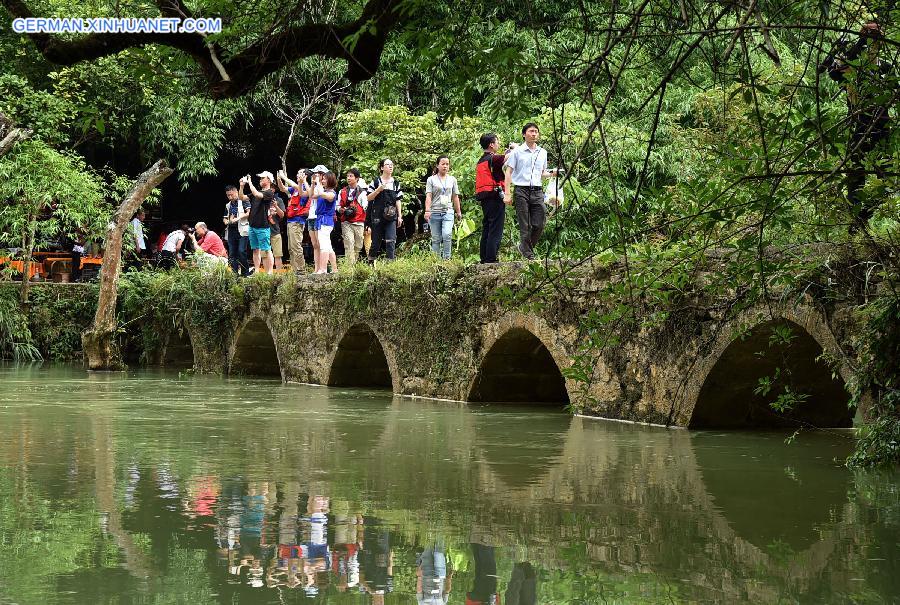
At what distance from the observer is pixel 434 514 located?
7.34m

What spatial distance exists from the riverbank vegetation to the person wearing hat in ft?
5.11

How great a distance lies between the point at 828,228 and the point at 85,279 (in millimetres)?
21400

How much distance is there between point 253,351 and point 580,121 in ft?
21.2

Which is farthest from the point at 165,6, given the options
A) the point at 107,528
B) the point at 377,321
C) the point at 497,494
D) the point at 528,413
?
the point at 377,321

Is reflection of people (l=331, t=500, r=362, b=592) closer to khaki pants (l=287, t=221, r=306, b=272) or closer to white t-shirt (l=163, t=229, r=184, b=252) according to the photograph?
khaki pants (l=287, t=221, r=306, b=272)

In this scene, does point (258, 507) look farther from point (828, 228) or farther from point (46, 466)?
point (828, 228)

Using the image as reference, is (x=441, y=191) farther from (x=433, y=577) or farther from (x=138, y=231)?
(x=138, y=231)

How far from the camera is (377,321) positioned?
17.1m

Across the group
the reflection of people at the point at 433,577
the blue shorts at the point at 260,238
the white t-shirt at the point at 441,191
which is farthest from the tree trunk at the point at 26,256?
the reflection of people at the point at 433,577

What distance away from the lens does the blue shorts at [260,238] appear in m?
20.6

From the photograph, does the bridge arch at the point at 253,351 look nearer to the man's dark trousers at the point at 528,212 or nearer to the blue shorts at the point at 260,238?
the blue shorts at the point at 260,238

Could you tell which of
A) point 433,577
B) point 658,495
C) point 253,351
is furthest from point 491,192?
point 433,577

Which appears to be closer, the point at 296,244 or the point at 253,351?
the point at 296,244

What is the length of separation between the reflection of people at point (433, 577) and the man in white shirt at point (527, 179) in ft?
25.9
